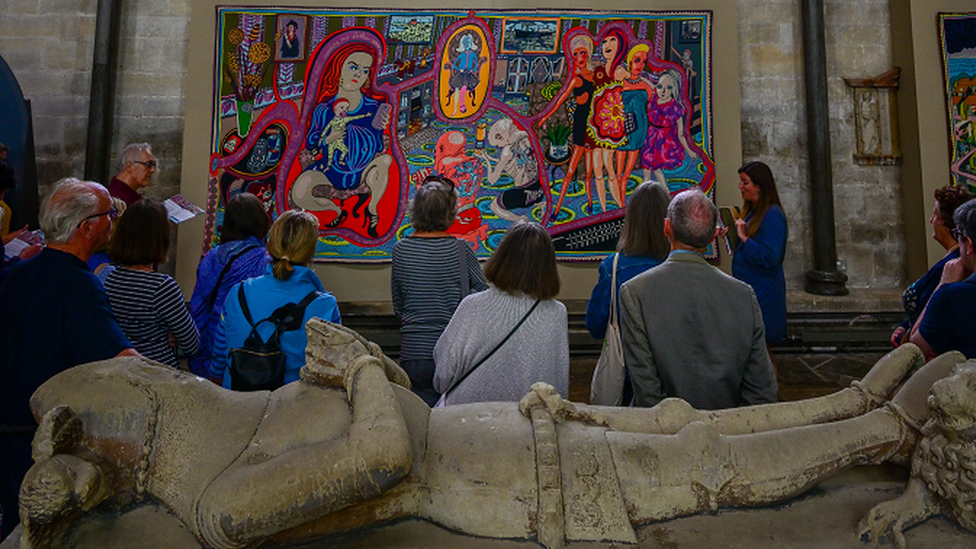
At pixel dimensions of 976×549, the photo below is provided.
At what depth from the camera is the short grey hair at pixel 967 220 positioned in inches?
100

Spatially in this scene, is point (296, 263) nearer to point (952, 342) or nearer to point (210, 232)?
point (952, 342)

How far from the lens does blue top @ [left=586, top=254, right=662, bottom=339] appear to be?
107 inches

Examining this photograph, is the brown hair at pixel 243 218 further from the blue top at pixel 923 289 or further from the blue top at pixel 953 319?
the blue top at pixel 923 289

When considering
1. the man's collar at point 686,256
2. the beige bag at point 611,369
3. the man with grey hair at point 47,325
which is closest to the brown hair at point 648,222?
the beige bag at point 611,369

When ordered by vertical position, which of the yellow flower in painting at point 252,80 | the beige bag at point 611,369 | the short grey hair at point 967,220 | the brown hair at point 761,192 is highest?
the yellow flower in painting at point 252,80

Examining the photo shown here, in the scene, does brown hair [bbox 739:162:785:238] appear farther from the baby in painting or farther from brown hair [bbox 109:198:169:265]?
the baby in painting

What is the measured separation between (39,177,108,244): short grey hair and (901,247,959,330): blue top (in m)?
3.43

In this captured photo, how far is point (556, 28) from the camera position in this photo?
20.1 ft

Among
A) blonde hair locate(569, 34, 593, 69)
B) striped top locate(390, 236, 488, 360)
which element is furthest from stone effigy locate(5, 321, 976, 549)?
blonde hair locate(569, 34, 593, 69)

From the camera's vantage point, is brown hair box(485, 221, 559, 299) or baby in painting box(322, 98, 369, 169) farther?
baby in painting box(322, 98, 369, 169)

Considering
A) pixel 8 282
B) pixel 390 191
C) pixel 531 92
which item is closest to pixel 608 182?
pixel 531 92

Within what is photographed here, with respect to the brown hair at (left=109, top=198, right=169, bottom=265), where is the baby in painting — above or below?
above

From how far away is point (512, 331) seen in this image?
246cm

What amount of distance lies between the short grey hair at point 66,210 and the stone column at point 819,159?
6105mm
